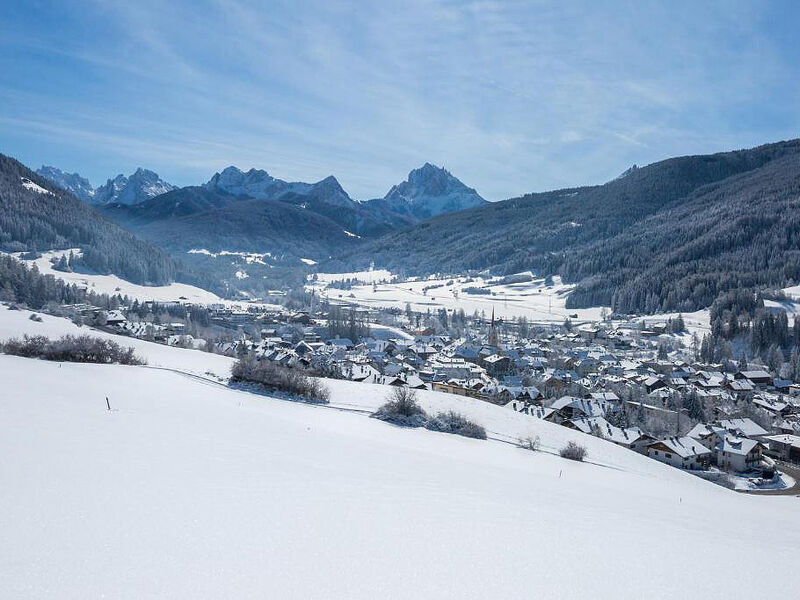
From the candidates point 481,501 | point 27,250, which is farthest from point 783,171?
point 27,250

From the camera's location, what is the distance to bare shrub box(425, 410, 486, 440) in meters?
17.2

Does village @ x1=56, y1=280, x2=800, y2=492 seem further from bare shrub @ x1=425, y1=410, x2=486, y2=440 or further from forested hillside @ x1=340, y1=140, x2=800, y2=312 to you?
forested hillside @ x1=340, y1=140, x2=800, y2=312

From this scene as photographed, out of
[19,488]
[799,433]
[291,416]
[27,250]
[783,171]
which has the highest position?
[783,171]

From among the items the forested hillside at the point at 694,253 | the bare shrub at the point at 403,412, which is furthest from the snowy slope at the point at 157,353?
the forested hillside at the point at 694,253

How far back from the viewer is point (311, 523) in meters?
5.21

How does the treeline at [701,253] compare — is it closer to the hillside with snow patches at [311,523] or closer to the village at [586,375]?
the village at [586,375]

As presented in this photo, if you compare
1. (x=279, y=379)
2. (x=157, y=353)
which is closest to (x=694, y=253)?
(x=279, y=379)

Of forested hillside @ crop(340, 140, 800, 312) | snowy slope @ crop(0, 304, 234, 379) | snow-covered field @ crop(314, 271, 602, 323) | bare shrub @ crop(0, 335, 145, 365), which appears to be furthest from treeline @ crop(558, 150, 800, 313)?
bare shrub @ crop(0, 335, 145, 365)

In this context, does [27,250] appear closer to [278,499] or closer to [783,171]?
[278,499]

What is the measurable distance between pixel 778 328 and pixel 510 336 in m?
43.8

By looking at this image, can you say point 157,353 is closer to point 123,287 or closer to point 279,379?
point 279,379

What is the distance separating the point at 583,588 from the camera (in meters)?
4.35

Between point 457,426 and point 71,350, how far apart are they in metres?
17.0

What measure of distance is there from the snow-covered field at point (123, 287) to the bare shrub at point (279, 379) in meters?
102
